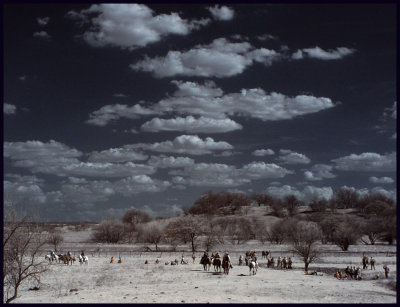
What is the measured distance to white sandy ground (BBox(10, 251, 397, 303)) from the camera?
25531 mm

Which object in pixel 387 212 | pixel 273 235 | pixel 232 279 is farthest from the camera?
pixel 387 212

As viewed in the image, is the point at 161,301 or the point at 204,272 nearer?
the point at 161,301

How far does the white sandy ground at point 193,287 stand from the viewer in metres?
25.5

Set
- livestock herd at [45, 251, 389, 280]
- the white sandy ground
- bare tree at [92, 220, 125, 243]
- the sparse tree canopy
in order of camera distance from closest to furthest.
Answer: the white sandy ground
livestock herd at [45, 251, 389, 280]
bare tree at [92, 220, 125, 243]
the sparse tree canopy

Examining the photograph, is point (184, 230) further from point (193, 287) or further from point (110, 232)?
point (193, 287)

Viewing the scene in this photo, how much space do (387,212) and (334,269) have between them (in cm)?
5965

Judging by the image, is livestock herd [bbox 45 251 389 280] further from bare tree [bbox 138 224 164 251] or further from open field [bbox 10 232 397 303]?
bare tree [bbox 138 224 164 251]

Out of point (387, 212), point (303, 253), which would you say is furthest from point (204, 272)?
point (387, 212)

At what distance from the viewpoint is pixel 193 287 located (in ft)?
99.9

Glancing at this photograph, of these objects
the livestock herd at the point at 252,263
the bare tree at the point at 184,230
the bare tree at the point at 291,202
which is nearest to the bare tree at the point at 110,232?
the bare tree at the point at 184,230

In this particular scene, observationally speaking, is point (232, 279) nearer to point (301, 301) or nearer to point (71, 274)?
point (301, 301)

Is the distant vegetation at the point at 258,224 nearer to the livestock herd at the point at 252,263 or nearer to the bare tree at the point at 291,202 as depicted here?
the bare tree at the point at 291,202

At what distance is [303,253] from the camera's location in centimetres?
4653

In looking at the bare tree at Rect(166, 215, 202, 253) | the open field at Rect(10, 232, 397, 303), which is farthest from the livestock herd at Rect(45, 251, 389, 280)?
the bare tree at Rect(166, 215, 202, 253)
